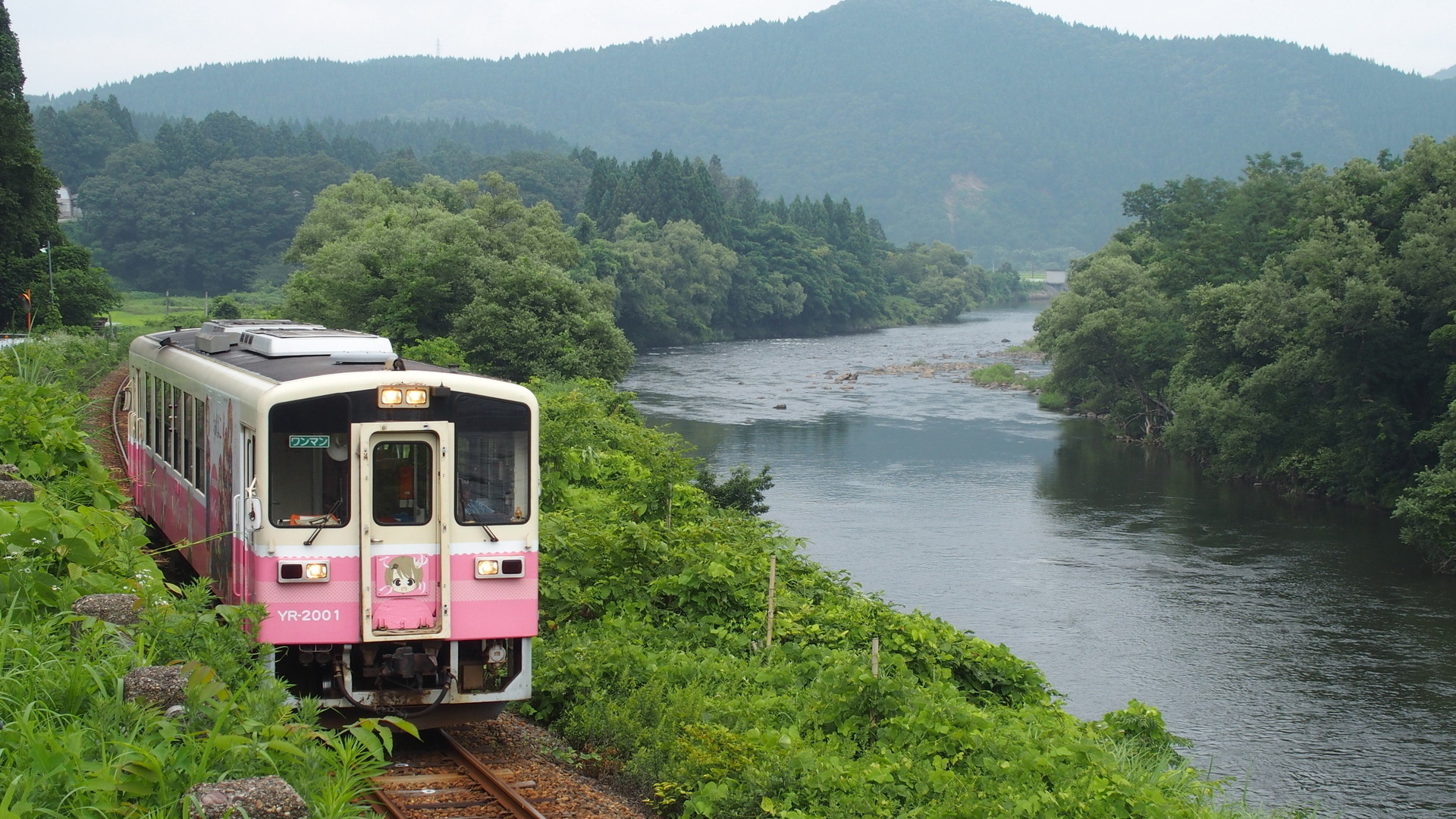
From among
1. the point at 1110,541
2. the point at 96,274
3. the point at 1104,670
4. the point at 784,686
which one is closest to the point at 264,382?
the point at 784,686

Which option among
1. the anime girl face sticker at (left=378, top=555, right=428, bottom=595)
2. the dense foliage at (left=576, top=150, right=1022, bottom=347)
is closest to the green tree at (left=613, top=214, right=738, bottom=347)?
the dense foliage at (left=576, top=150, right=1022, bottom=347)

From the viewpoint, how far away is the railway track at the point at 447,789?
8.91 meters

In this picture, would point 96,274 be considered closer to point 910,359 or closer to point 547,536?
point 547,536

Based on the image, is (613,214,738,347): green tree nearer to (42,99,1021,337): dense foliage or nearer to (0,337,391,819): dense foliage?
(42,99,1021,337): dense foliage

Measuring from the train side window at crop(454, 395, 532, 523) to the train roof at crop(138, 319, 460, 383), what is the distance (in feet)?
Answer: 2.17

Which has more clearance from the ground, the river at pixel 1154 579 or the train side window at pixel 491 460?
the train side window at pixel 491 460

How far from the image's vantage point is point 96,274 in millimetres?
47844

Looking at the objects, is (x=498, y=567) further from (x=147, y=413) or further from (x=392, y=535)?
(x=147, y=413)

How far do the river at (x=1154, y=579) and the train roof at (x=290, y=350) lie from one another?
13045 millimetres

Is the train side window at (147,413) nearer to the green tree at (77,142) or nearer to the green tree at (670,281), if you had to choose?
the green tree at (670,281)

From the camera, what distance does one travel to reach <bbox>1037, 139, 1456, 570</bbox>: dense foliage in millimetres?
36281

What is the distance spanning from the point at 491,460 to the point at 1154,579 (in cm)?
2262

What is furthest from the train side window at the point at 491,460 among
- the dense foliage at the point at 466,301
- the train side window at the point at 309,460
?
the dense foliage at the point at 466,301

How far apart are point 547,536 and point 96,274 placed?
39000 mm
